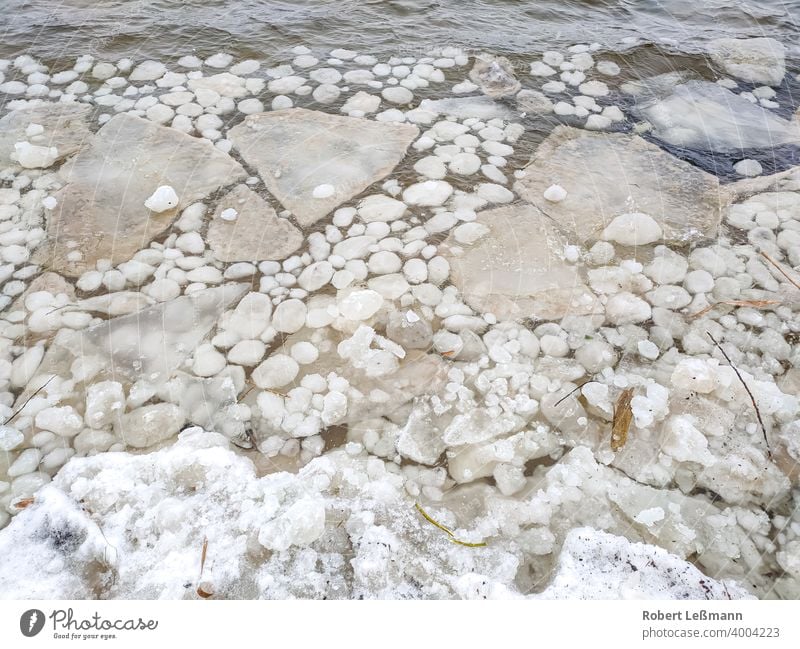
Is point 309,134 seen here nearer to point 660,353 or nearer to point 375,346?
point 375,346

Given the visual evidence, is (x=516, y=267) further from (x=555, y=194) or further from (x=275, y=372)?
(x=275, y=372)

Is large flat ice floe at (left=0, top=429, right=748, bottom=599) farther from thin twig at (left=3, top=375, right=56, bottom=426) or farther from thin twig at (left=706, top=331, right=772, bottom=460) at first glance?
thin twig at (left=706, top=331, right=772, bottom=460)

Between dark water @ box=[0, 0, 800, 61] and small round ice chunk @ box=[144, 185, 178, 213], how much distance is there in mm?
1181

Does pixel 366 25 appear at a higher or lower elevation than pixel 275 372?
higher

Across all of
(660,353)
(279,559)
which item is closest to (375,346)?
(279,559)

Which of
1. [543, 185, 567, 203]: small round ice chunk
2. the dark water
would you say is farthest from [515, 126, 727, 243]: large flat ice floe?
the dark water

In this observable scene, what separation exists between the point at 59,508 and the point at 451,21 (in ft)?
9.58

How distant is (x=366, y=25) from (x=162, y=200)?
5.52 ft

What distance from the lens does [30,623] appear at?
1.12m

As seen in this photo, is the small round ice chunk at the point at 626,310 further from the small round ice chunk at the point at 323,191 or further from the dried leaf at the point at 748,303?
the small round ice chunk at the point at 323,191

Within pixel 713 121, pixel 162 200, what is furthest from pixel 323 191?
pixel 713 121

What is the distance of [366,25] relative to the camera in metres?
3.06

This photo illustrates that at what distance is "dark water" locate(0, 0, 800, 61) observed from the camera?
2.88 m

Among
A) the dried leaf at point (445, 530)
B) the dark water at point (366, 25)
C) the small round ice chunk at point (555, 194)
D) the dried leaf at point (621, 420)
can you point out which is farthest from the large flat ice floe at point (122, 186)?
the dried leaf at point (621, 420)
